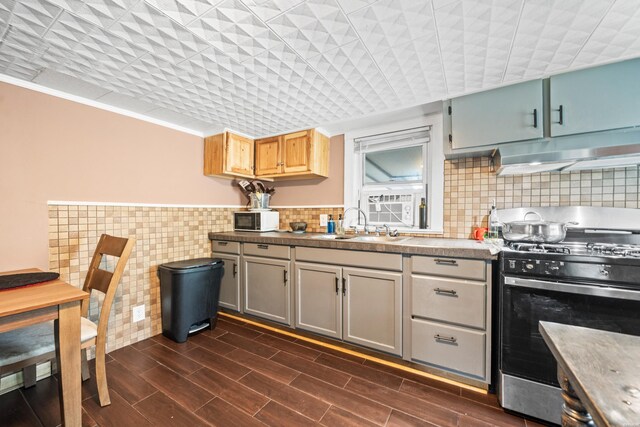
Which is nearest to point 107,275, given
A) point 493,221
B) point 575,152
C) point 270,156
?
point 270,156

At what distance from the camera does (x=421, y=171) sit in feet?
8.53

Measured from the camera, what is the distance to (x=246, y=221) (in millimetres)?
3100

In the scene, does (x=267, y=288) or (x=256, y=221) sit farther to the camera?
(x=256, y=221)

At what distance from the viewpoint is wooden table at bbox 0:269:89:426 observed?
1.16 meters

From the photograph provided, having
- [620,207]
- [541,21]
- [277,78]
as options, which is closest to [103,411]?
[277,78]

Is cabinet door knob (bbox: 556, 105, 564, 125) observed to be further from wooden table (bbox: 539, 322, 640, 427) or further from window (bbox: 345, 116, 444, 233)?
wooden table (bbox: 539, 322, 640, 427)

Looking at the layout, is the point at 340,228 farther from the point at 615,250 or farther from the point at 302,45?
the point at 615,250

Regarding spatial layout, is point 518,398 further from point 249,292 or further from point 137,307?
point 137,307

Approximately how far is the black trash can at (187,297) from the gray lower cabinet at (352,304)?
0.90 metres

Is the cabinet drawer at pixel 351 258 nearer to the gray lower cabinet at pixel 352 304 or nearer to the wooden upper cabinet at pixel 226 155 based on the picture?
the gray lower cabinet at pixel 352 304

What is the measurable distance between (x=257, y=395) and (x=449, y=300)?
1.42 m

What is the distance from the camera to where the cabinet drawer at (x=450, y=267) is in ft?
5.48

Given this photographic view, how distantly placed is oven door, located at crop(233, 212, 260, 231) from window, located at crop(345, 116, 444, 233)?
42.2 inches

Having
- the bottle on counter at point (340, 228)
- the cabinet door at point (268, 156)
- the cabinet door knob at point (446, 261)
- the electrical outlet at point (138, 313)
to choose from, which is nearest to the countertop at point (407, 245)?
the cabinet door knob at point (446, 261)
